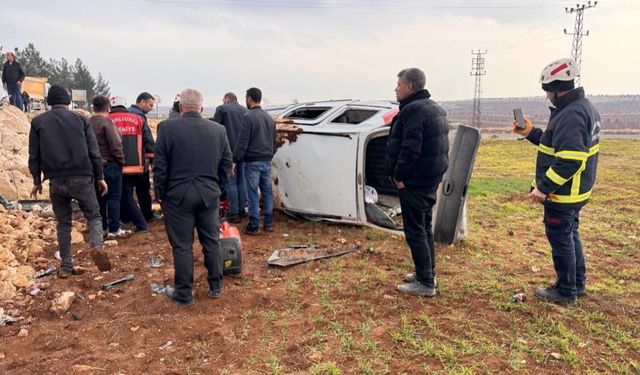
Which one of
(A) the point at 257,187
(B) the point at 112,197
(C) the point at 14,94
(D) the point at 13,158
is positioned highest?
(C) the point at 14,94

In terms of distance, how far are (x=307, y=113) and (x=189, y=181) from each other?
12.3 ft

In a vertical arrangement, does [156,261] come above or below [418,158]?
below

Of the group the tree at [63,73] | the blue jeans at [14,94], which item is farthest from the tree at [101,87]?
the blue jeans at [14,94]

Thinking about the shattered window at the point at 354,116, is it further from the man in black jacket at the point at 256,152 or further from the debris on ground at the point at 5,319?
the debris on ground at the point at 5,319

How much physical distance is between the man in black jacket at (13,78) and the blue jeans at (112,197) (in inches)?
332

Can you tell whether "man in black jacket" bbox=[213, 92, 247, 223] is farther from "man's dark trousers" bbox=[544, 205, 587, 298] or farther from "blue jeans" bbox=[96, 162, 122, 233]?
"man's dark trousers" bbox=[544, 205, 587, 298]

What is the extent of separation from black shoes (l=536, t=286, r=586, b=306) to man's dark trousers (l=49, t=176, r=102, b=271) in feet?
15.1

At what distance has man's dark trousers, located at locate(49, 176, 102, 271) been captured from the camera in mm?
4887

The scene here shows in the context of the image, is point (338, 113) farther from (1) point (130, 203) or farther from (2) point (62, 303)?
(2) point (62, 303)

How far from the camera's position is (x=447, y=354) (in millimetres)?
3326

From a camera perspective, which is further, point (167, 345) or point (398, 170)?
point (398, 170)

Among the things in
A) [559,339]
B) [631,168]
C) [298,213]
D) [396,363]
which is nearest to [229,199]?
[298,213]

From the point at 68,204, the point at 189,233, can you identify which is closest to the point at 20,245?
the point at 68,204

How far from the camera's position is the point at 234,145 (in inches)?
273
